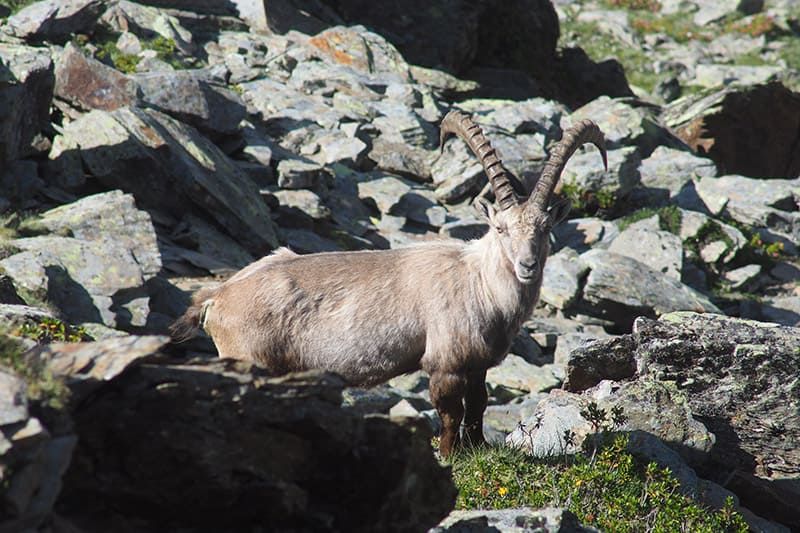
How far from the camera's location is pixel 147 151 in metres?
15.1

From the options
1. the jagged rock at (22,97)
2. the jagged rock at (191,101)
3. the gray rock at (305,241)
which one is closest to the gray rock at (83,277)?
the jagged rock at (22,97)

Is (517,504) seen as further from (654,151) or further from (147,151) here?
(654,151)

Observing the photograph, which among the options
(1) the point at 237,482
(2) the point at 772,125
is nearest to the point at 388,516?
(1) the point at 237,482

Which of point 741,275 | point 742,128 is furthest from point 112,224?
point 742,128

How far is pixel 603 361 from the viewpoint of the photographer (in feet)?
34.2

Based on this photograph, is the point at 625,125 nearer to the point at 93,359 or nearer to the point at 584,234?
the point at 584,234

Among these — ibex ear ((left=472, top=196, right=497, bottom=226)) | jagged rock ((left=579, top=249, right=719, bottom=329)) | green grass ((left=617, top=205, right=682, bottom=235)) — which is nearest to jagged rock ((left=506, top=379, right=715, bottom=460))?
ibex ear ((left=472, top=196, right=497, bottom=226))

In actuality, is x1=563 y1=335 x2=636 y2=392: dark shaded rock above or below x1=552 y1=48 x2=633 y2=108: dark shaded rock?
below

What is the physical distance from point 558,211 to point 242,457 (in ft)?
18.9

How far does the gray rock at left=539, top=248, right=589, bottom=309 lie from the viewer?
1719 cm

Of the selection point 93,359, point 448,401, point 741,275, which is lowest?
point 741,275

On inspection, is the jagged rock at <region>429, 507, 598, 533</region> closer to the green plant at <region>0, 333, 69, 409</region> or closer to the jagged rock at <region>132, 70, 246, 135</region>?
the green plant at <region>0, 333, 69, 409</region>

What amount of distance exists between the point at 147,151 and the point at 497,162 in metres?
7.30

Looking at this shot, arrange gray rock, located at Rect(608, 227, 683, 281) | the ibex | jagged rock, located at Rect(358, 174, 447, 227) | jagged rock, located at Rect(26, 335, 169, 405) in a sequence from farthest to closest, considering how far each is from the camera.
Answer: jagged rock, located at Rect(358, 174, 447, 227) < gray rock, located at Rect(608, 227, 683, 281) < the ibex < jagged rock, located at Rect(26, 335, 169, 405)
